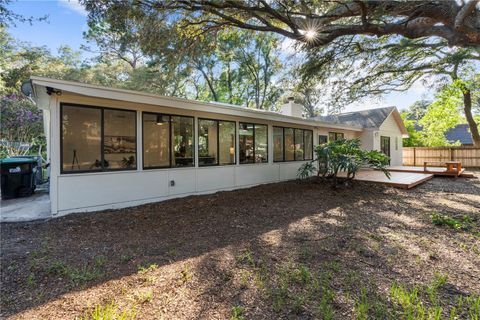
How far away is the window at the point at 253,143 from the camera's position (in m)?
8.20

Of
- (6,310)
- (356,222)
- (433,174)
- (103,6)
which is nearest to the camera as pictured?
(6,310)

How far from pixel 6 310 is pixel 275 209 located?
4462mm

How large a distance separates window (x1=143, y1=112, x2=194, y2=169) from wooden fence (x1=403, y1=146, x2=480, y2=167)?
1776cm

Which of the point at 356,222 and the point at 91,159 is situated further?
the point at 91,159

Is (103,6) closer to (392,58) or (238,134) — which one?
(238,134)

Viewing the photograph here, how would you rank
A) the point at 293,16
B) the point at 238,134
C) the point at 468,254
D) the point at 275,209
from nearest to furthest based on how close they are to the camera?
the point at 468,254
the point at 275,209
the point at 293,16
the point at 238,134

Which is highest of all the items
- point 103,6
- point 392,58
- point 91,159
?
point 392,58

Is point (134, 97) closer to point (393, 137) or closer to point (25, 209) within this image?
point (25, 209)

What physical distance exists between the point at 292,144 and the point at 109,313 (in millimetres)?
9074

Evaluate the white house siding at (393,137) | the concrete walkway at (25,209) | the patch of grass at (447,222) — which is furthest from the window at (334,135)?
the concrete walkway at (25,209)

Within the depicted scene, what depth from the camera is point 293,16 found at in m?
5.89

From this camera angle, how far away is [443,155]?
16.3 meters

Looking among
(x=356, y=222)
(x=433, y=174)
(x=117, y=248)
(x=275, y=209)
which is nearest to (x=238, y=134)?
(x=275, y=209)

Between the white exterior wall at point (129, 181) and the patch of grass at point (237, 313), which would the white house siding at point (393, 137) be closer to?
the white exterior wall at point (129, 181)
